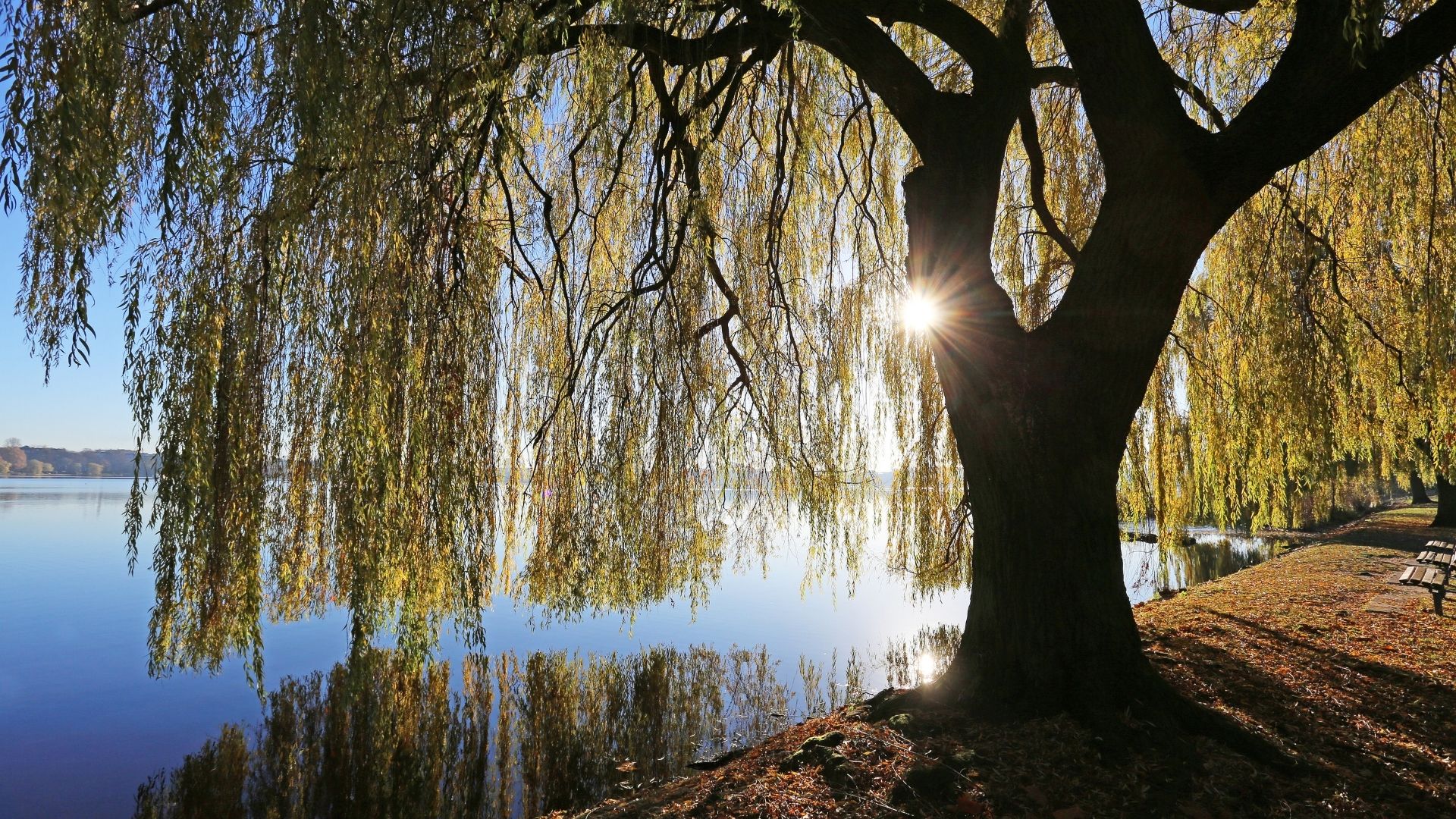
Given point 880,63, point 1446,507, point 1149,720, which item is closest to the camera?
point 1149,720

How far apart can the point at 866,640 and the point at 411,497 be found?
6396 millimetres

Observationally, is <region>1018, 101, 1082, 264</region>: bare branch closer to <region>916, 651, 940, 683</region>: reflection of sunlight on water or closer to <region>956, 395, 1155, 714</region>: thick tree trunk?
<region>956, 395, 1155, 714</region>: thick tree trunk

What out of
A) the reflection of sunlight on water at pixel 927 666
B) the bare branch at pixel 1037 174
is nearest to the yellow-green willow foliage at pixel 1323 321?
the bare branch at pixel 1037 174

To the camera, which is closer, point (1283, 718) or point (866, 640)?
point (1283, 718)

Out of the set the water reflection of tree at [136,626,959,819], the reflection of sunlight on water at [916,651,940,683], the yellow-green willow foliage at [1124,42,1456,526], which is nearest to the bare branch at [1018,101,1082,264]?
the yellow-green willow foliage at [1124,42,1456,526]

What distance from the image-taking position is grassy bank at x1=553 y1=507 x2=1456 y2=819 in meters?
2.26

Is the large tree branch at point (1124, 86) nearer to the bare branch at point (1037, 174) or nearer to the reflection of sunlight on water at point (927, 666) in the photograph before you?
the bare branch at point (1037, 174)

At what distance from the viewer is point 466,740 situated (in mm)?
4840

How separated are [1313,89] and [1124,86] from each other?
614 mm

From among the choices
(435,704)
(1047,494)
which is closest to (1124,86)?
(1047,494)

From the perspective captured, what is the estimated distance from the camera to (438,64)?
2.48m

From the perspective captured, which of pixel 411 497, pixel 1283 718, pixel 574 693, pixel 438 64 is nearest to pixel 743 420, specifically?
pixel 411 497

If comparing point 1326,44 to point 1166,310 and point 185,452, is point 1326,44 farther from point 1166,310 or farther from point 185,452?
point 185,452

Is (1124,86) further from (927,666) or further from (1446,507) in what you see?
(1446,507)
